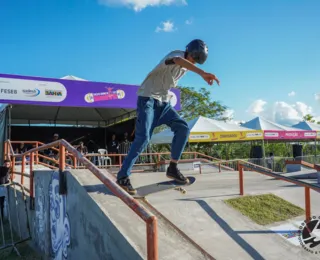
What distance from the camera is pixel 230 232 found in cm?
340

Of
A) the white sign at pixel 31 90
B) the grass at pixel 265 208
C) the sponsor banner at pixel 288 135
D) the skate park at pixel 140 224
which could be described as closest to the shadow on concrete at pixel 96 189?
the skate park at pixel 140 224

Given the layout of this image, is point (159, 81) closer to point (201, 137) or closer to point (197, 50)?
point (197, 50)

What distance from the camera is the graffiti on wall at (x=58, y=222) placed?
370 centimetres

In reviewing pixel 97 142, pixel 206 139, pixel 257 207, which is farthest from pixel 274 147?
pixel 257 207

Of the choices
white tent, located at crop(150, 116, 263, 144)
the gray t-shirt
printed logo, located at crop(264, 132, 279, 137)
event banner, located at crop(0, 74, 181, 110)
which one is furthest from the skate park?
→ printed logo, located at crop(264, 132, 279, 137)

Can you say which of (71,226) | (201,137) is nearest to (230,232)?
(71,226)

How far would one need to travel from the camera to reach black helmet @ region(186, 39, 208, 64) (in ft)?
11.4

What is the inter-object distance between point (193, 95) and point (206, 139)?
18.3 metres

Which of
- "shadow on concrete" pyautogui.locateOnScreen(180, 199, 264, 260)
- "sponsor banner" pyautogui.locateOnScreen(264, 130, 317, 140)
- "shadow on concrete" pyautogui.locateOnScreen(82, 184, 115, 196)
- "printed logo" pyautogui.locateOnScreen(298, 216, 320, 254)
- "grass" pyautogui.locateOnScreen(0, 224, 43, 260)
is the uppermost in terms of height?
"sponsor banner" pyautogui.locateOnScreen(264, 130, 317, 140)

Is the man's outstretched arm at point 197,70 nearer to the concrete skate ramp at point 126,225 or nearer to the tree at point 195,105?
the concrete skate ramp at point 126,225

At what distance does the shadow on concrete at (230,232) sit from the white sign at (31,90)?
942cm

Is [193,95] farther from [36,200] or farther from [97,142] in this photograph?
[36,200]

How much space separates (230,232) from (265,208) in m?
1.20

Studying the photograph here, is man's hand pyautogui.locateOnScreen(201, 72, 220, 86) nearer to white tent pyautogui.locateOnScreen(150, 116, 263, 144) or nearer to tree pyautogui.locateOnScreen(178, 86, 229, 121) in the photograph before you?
white tent pyautogui.locateOnScreen(150, 116, 263, 144)
